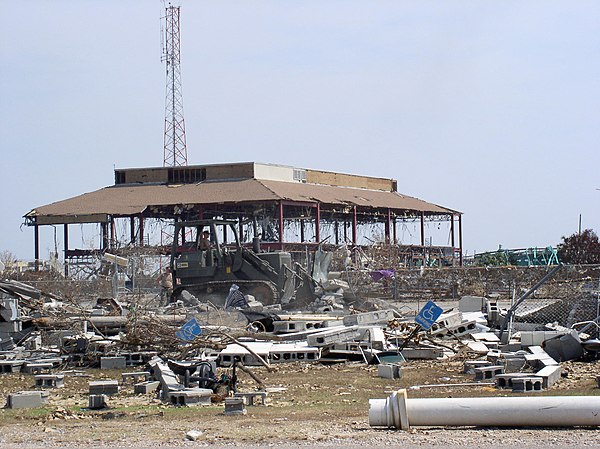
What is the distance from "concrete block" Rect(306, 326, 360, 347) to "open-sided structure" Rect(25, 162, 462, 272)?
3325 cm

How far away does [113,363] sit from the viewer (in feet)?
61.1

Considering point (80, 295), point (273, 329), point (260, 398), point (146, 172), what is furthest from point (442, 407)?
point (146, 172)

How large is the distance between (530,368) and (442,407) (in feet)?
18.6

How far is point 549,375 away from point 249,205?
45284 millimetres

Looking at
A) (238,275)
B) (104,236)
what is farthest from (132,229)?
(238,275)

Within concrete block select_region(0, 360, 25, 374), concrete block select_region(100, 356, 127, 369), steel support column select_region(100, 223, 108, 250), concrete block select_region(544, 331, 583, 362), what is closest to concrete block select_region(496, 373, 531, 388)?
concrete block select_region(544, 331, 583, 362)

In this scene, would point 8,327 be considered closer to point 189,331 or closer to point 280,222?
point 189,331

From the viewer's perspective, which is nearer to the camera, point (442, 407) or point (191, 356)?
point (442, 407)

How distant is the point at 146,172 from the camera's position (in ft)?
219

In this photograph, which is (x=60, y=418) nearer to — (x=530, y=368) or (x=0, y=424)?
(x=0, y=424)

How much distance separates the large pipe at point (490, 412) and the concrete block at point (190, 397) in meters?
3.25

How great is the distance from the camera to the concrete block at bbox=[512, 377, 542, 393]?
13.0m

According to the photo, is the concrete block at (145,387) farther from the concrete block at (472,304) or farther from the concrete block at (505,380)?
the concrete block at (472,304)

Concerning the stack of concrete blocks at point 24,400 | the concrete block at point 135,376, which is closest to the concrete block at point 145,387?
the concrete block at point 135,376
